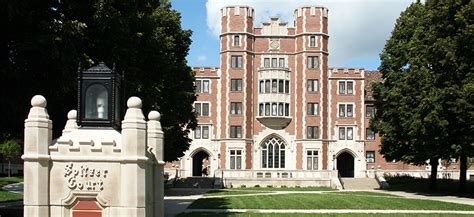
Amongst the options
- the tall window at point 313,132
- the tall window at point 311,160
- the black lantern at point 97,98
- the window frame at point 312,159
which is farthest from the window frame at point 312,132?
the black lantern at point 97,98

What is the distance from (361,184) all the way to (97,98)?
46886mm

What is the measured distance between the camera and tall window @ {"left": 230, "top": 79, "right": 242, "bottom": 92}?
201 feet

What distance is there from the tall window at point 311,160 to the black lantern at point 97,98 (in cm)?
5023

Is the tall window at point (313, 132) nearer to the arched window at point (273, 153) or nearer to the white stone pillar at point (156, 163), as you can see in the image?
the arched window at point (273, 153)

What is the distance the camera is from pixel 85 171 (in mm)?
10516

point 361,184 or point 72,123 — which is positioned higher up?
point 72,123

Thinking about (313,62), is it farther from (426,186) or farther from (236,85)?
(426,186)

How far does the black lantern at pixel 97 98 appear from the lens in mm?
11242

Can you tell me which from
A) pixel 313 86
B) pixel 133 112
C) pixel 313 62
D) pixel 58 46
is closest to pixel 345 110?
pixel 313 86

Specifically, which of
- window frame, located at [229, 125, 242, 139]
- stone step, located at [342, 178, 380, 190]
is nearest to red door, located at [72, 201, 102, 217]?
stone step, located at [342, 178, 380, 190]

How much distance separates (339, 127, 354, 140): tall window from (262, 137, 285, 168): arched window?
658 cm

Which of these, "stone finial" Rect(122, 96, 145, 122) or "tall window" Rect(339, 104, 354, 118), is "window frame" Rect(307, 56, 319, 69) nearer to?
"tall window" Rect(339, 104, 354, 118)

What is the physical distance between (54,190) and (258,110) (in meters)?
51.1

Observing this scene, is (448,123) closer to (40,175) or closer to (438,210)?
(438,210)
